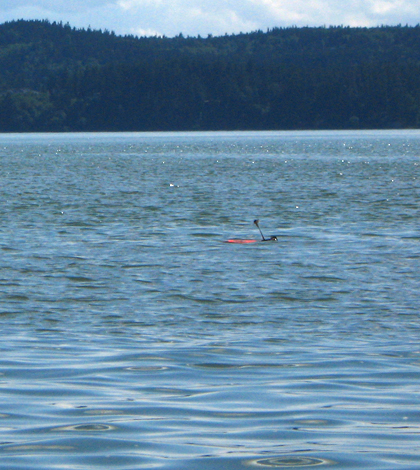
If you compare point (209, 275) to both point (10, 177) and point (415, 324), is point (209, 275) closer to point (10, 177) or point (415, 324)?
point (415, 324)

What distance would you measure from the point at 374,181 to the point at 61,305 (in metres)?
43.0

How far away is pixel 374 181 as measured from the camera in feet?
193

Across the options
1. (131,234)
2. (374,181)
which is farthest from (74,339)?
(374,181)

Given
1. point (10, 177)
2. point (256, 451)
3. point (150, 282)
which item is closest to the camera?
point (256, 451)

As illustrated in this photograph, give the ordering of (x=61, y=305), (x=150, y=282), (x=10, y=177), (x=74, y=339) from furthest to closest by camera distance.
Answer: (x=10, y=177) < (x=150, y=282) < (x=61, y=305) < (x=74, y=339)

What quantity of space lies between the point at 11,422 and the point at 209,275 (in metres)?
12.1

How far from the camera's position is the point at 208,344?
46.6 feet

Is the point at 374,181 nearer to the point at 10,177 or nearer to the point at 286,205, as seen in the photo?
the point at 286,205

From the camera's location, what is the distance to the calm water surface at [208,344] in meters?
9.16

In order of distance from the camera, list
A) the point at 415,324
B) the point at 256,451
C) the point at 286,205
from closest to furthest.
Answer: the point at 256,451 < the point at 415,324 < the point at 286,205

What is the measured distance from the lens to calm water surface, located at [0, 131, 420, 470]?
916 cm

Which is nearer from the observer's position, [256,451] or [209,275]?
[256,451]

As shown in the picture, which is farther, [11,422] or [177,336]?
[177,336]

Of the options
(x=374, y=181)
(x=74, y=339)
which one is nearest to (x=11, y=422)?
(x=74, y=339)
